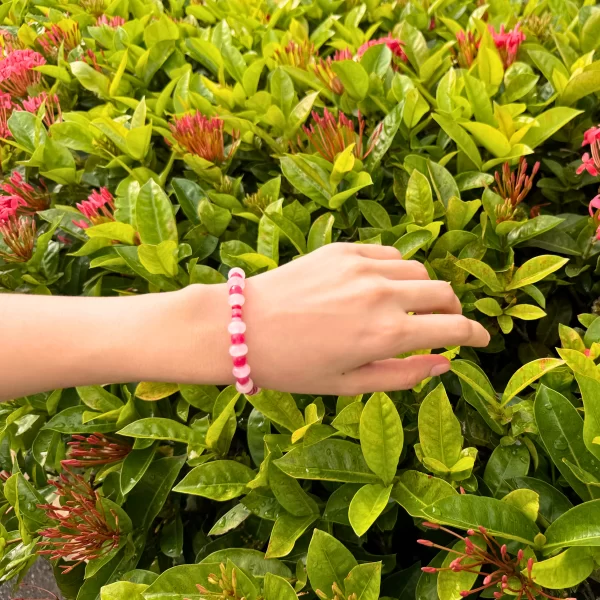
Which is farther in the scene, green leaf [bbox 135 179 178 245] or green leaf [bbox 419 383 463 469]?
green leaf [bbox 135 179 178 245]

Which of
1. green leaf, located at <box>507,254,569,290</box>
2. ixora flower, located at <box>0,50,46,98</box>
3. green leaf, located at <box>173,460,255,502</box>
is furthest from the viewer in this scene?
ixora flower, located at <box>0,50,46,98</box>

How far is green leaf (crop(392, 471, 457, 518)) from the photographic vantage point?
858 millimetres

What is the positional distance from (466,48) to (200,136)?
772 millimetres

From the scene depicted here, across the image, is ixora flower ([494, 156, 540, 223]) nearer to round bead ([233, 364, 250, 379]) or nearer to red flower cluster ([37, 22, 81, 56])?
round bead ([233, 364, 250, 379])

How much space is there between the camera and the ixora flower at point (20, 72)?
6.03 ft

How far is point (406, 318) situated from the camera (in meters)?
0.82

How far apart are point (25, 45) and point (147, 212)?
132cm

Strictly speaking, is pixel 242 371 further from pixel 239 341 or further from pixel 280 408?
pixel 280 408

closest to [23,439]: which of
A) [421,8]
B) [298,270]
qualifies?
[298,270]

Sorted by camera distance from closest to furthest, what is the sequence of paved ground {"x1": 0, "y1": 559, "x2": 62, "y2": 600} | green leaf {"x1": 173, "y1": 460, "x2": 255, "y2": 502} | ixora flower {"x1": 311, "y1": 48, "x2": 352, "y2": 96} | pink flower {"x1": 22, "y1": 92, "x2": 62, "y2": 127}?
Answer: 1. green leaf {"x1": 173, "y1": 460, "x2": 255, "y2": 502}
2. ixora flower {"x1": 311, "y1": 48, "x2": 352, "y2": 96}
3. pink flower {"x1": 22, "y1": 92, "x2": 62, "y2": 127}
4. paved ground {"x1": 0, "y1": 559, "x2": 62, "y2": 600}

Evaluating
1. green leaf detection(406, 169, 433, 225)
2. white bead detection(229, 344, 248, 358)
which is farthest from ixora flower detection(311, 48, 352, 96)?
white bead detection(229, 344, 248, 358)

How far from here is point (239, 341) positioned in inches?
33.0

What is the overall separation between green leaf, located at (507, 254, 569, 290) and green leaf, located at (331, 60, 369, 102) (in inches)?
24.4

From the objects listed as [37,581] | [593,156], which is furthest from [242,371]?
[37,581]
